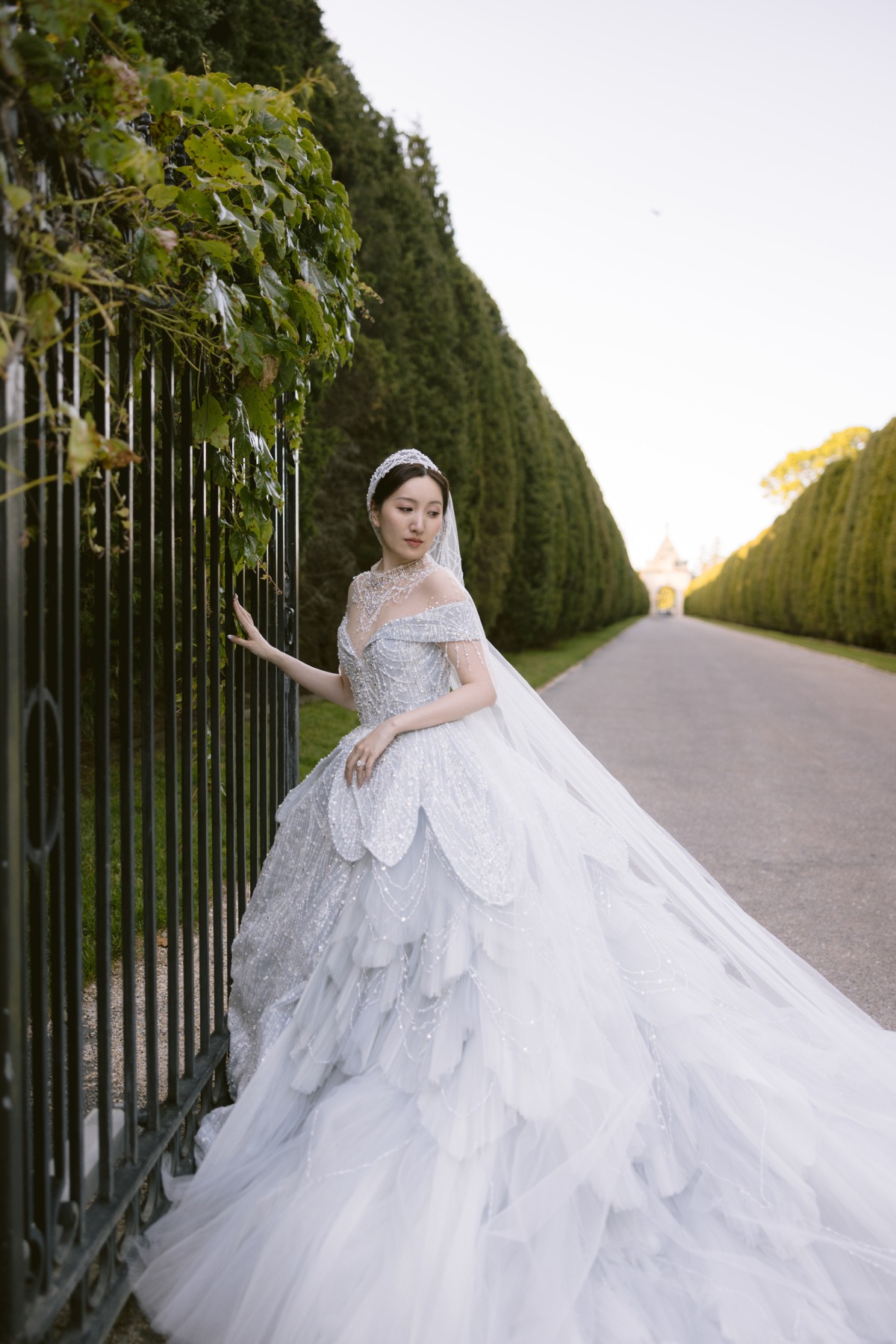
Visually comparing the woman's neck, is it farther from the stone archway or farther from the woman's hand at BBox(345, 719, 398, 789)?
the stone archway

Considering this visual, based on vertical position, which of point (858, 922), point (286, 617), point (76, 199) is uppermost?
point (76, 199)

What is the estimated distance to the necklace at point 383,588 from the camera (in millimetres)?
2396

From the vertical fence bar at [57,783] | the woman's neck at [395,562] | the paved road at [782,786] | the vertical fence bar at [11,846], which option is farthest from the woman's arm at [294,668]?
the paved road at [782,786]

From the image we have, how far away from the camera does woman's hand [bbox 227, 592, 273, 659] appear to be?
8.27ft

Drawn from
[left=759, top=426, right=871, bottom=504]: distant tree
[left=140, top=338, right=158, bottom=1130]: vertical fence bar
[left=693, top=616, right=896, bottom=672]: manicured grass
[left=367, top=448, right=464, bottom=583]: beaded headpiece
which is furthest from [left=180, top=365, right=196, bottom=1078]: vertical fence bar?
[left=759, top=426, right=871, bottom=504]: distant tree

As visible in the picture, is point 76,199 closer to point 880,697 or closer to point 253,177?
point 253,177

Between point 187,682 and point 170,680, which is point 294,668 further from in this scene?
point 170,680

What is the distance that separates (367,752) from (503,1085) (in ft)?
2.59

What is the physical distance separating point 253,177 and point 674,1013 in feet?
6.34

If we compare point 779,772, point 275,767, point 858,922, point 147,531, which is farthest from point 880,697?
point 147,531

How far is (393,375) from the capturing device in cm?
936

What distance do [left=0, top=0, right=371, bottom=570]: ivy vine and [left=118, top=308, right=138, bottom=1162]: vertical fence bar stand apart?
0.12 meters

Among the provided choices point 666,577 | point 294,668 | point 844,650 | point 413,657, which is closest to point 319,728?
point 294,668

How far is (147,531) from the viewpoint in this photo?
6.33 ft
